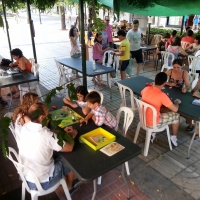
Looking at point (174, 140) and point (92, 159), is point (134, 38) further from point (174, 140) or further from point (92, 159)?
point (92, 159)

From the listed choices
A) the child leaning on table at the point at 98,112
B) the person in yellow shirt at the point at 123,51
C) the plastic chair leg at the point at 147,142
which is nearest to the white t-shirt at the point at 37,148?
the child leaning on table at the point at 98,112

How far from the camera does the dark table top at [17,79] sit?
13.4 ft

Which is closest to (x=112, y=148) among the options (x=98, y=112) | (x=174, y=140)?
(x=98, y=112)

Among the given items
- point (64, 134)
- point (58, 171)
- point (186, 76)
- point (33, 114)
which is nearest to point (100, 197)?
point (58, 171)

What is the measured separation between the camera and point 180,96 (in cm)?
348

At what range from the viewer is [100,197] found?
2.61 metres

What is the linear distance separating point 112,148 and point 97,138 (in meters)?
0.22

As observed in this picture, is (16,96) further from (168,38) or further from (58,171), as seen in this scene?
(168,38)

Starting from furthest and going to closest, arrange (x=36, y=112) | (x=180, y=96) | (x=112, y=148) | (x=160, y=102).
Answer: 1. (x=180, y=96)
2. (x=160, y=102)
3. (x=112, y=148)
4. (x=36, y=112)

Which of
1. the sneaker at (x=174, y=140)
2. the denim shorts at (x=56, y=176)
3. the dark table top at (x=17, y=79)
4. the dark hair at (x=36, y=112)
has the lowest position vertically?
the sneaker at (x=174, y=140)

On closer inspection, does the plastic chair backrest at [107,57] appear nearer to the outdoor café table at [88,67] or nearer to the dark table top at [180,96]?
the outdoor café table at [88,67]

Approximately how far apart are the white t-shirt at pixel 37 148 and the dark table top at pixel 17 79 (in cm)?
225

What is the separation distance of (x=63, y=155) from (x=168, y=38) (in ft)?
23.4

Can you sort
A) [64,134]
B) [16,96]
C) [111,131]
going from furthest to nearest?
1. [16,96]
2. [111,131]
3. [64,134]
